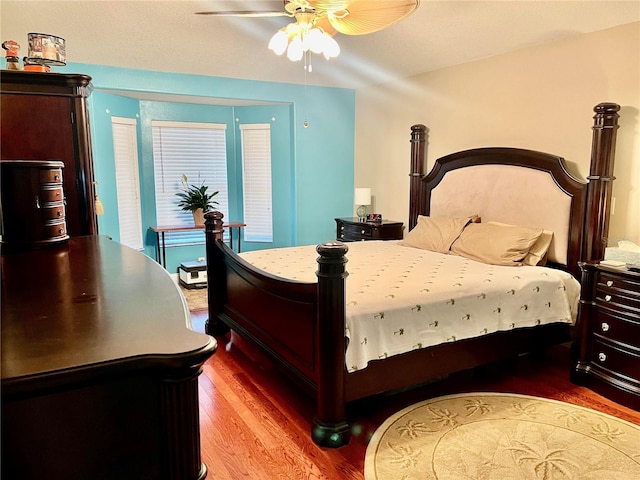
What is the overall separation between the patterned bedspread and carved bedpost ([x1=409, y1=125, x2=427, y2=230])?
1271 mm

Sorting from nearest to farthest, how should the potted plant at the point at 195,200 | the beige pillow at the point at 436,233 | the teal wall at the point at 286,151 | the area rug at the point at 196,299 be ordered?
the beige pillow at the point at 436,233 < the area rug at the point at 196,299 < the teal wall at the point at 286,151 < the potted plant at the point at 195,200

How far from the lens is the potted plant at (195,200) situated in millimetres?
5703

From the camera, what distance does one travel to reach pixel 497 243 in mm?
3496

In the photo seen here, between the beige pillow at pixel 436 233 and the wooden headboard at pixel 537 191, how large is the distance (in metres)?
0.24

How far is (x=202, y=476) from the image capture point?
2.60ft

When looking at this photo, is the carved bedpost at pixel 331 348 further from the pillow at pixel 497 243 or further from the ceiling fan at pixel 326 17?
the pillow at pixel 497 243

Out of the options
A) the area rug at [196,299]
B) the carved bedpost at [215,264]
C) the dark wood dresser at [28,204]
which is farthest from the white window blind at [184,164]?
the dark wood dresser at [28,204]

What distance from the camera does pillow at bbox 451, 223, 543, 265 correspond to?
3.40m

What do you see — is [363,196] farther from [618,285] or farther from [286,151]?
[618,285]

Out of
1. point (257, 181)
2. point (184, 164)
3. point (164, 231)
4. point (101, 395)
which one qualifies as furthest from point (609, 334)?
point (184, 164)

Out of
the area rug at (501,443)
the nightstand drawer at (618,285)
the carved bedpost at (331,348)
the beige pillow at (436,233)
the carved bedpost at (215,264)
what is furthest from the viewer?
the beige pillow at (436,233)

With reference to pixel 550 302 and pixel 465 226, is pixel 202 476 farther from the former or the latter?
pixel 465 226

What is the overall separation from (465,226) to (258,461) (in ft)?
8.67

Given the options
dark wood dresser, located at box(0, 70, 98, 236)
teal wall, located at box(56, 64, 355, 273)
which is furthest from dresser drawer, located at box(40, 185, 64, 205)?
teal wall, located at box(56, 64, 355, 273)
